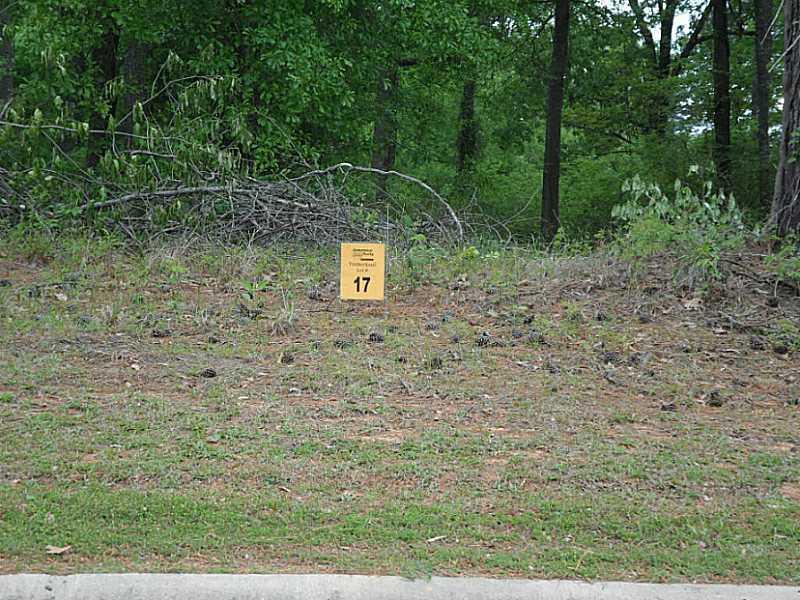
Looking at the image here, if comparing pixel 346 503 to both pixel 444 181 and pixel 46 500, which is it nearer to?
pixel 46 500

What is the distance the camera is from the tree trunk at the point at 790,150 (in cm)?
903

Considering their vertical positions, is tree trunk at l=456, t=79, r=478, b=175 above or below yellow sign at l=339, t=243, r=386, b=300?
above

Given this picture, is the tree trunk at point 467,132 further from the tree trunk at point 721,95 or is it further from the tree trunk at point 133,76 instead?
the tree trunk at point 133,76

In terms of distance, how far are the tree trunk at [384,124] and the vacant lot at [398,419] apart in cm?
866

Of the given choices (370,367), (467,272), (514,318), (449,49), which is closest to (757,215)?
(449,49)

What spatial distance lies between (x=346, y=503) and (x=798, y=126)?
21.5 feet

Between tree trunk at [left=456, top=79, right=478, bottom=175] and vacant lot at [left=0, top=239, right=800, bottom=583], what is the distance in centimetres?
1746

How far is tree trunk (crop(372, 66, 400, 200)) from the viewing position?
17903 mm

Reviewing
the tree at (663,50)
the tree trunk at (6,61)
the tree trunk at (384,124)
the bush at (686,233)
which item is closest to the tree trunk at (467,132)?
the tree at (663,50)

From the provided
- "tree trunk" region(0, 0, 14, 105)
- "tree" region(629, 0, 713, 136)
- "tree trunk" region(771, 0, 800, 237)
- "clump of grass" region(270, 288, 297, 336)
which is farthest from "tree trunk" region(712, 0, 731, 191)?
Result: "clump of grass" region(270, 288, 297, 336)

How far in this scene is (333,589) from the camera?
392 centimetres

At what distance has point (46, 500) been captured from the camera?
4.67 m

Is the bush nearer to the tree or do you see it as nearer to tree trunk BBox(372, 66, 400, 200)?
tree trunk BBox(372, 66, 400, 200)

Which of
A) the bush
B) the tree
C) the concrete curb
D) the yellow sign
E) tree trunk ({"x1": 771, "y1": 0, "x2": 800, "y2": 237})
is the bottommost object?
the concrete curb
